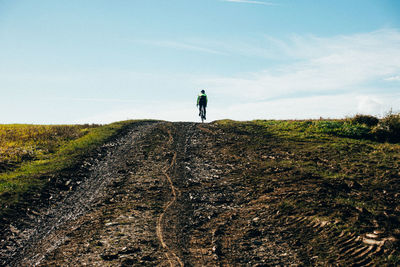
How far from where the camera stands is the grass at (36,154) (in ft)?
45.1

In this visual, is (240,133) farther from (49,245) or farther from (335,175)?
(49,245)

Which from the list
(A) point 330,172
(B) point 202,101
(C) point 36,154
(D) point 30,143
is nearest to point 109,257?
(A) point 330,172

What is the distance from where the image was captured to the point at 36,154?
20.4m

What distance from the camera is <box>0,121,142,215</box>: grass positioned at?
13750 millimetres

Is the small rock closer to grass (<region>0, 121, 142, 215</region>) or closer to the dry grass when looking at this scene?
grass (<region>0, 121, 142, 215</region>)

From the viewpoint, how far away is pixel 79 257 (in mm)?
7945

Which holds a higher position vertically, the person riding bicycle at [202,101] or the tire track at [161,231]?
the person riding bicycle at [202,101]

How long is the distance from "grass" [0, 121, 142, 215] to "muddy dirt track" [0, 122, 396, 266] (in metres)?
1.13

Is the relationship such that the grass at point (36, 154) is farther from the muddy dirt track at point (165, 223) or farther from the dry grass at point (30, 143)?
the muddy dirt track at point (165, 223)

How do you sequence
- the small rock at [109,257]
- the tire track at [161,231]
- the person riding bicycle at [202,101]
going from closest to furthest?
the tire track at [161,231]
the small rock at [109,257]
the person riding bicycle at [202,101]

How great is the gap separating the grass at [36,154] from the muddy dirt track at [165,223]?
1131mm

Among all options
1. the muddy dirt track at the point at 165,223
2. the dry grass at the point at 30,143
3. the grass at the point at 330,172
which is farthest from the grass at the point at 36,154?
the grass at the point at 330,172

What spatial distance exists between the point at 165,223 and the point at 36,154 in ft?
49.2

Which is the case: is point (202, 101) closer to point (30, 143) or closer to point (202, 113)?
point (202, 113)
